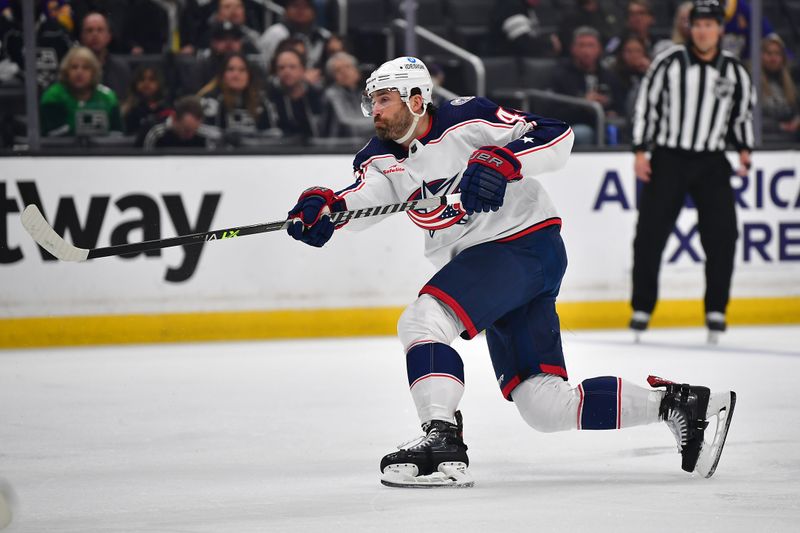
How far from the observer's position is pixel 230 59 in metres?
6.73

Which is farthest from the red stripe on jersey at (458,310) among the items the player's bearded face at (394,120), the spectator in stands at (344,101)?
the spectator in stands at (344,101)

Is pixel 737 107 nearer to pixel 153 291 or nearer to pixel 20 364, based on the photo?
pixel 153 291

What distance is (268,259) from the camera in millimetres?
6203

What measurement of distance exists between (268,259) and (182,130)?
2.45 ft

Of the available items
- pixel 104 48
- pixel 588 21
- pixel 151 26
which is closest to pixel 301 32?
pixel 151 26

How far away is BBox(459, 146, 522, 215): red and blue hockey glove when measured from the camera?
9.55 feet

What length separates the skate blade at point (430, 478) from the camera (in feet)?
9.52

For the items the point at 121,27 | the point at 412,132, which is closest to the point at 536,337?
the point at 412,132

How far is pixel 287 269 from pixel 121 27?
1697 millimetres

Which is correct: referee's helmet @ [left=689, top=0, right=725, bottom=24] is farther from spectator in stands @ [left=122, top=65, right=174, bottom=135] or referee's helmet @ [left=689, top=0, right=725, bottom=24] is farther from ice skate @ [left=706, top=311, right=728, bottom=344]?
spectator in stands @ [left=122, top=65, right=174, bottom=135]

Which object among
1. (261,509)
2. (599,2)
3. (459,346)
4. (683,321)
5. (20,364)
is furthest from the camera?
(599,2)

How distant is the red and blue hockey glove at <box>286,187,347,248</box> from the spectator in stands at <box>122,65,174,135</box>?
3.41 m

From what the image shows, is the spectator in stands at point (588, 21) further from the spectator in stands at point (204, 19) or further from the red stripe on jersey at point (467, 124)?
the red stripe on jersey at point (467, 124)

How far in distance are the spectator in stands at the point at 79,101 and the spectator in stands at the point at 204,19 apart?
758 millimetres
